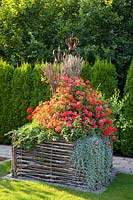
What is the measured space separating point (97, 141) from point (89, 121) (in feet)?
0.92

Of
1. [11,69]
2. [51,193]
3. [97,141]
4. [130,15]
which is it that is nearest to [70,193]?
[51,193]

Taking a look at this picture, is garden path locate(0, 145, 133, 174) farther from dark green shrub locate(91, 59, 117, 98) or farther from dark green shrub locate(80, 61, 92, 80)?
dark green shrub locate(80, 61, 92, 80)

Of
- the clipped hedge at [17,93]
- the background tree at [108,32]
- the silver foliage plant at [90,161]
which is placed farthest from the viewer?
the background tree at [108,32]

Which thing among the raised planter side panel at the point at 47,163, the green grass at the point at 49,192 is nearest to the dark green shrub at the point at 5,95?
the raised planter side panel at the point at 47,163

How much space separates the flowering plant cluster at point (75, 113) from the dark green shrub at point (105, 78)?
1.56 m

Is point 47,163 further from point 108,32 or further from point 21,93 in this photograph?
point 108,32

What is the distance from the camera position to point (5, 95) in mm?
8055

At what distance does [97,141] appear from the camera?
5098mm

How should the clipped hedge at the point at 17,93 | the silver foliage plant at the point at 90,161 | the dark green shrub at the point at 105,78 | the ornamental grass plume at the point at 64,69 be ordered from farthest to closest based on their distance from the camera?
the clipped hedge at the point at 17,93
the dark green shrub at the point at 105,78
the ornamental grass plume at the point at 64,69
the silver foliage plant at the point at 90,161

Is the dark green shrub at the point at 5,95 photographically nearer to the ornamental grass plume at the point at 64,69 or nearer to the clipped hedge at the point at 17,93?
the clipped hedge at the point at 17,93

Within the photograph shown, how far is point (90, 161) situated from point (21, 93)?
3.18 metres

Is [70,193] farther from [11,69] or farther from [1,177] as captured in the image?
[11,69]

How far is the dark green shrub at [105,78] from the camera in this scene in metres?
7.12

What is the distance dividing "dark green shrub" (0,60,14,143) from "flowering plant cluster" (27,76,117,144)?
256 centimetres
